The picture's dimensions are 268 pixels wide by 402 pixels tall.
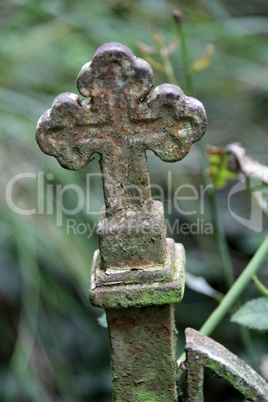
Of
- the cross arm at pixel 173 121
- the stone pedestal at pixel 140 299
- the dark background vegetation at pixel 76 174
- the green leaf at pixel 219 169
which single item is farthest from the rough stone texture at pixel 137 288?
the dark background vegetation at pixel 76 174

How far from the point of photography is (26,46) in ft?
6.59

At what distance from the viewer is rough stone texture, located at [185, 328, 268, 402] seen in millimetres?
717

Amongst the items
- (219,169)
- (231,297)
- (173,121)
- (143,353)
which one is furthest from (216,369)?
(219,169)

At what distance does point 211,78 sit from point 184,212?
0.63 metres

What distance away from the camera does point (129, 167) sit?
2.26ft

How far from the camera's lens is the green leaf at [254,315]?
2.84 ft

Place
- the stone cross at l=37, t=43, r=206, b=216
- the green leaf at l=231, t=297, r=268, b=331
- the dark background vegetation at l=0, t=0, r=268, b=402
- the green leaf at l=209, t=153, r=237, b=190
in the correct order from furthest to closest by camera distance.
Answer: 1. the dark background vegetation at l=0, t=0, r=268, b=402
2. the green leaf at l=209, t=153, r=237, b=190
3. the green leaf at l=231, t=297, r=268, b=331
4. the stone cross at l=37, t=43, r=206, b=216

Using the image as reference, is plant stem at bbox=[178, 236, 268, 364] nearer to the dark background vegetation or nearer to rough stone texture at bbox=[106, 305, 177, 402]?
rough stone texture at bbox=[106, 305, 177, 402]

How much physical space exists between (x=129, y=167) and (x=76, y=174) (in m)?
1.14

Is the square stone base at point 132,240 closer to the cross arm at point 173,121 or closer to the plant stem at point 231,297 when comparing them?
the cross arm at point 173,121

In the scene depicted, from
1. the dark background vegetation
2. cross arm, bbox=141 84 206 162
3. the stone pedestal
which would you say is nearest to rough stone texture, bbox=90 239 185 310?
the stone pedestal

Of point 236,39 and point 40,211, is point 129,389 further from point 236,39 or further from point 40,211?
point 236,39

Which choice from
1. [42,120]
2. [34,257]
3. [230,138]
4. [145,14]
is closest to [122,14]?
[145,14]

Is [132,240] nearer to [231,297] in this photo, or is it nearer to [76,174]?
[231,297]
